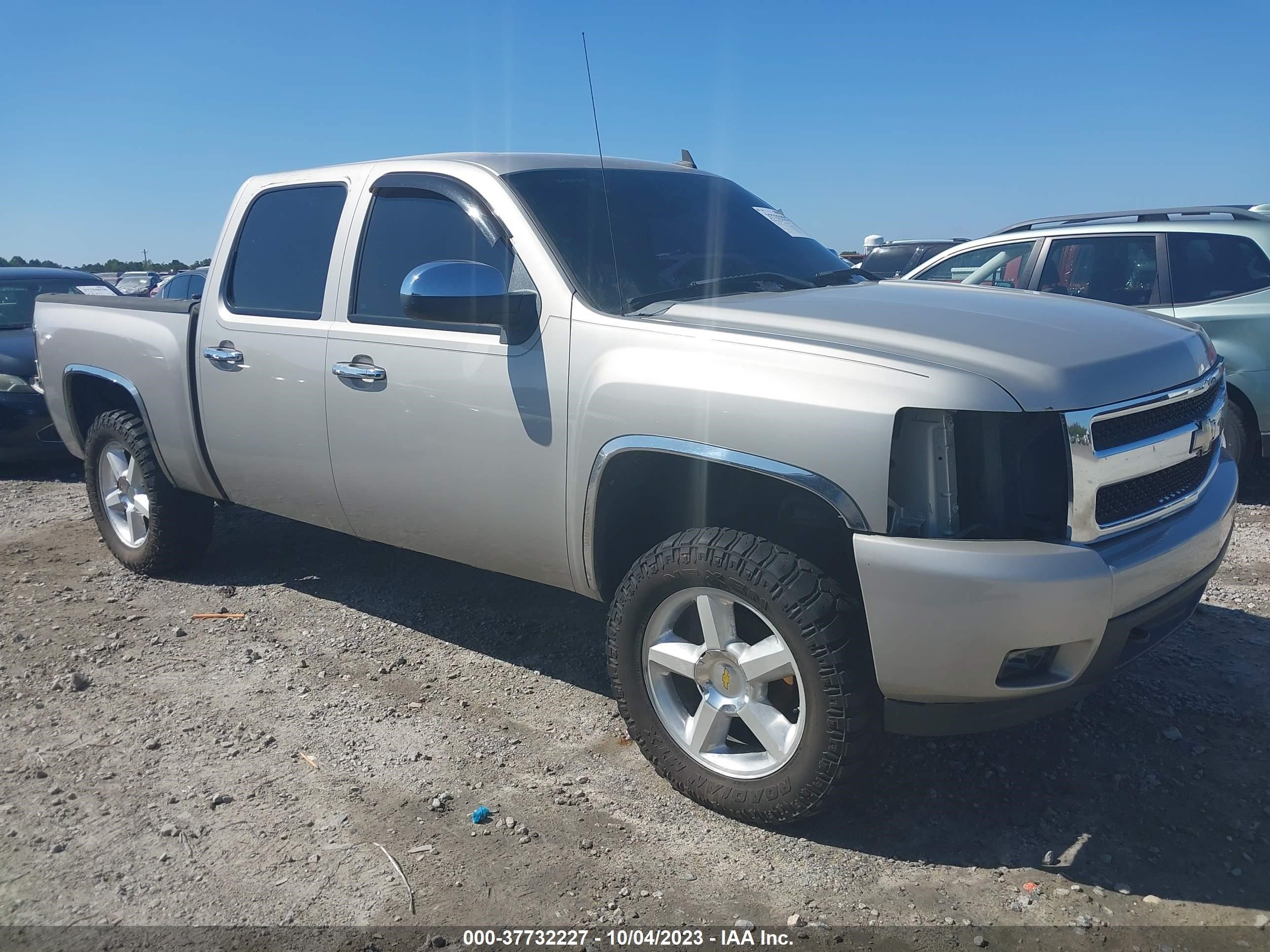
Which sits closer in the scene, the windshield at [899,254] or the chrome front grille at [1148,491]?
the chrome front grille at [1148,491]

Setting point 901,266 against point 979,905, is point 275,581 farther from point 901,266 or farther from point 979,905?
point 901,266

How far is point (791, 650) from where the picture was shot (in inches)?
107

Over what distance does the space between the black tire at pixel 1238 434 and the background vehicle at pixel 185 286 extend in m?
5.75

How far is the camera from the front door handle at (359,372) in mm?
3695

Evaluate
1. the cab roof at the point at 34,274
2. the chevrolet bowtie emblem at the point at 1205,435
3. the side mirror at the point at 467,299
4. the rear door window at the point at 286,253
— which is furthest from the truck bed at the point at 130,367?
the cab roof at the point at 34,274

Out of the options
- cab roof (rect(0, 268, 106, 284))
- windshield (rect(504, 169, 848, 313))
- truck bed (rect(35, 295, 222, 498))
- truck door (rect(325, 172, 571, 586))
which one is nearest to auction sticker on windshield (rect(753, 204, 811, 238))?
windshield (rect(504, 169, 848, 313))

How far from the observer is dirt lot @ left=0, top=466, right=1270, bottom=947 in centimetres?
262

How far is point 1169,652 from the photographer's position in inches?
156

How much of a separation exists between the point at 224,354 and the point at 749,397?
8.83ft

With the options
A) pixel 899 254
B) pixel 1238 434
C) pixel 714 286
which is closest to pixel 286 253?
pixel 714 286

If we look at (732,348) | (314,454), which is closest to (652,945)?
(732,348)

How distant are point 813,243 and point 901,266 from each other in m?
12.4

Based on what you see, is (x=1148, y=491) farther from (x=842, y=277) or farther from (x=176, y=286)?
(x=176, y=286)

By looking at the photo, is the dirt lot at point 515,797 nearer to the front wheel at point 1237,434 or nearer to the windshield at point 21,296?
the front wheel at point 1237,434
